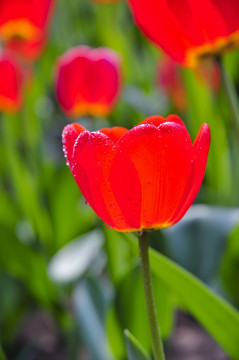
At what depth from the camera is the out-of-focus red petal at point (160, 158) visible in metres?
0.34

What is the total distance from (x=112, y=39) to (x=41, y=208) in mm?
700

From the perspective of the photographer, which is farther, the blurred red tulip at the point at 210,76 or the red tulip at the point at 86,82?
the blurred red tulip at the point at 210,76

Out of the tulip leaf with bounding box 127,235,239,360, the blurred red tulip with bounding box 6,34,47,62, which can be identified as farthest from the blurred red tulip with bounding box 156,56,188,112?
the tulip leaf with bounding box 127,235,239,360

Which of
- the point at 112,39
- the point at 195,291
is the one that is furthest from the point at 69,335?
the point at 112,39

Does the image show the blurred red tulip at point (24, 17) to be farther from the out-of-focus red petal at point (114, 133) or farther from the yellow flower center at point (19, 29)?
the out-of-focus red petal at point (114, 133)

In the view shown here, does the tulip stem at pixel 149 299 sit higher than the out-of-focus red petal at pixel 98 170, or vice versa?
the out-of-focus red petal at pixel 98 170

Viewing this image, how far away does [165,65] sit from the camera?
1377 mm

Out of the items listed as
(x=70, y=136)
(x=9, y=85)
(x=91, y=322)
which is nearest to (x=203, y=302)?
(x=70, y=136)

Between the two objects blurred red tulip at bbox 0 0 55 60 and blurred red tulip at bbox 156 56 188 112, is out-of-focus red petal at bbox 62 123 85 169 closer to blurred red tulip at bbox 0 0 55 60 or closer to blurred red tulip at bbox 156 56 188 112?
blurred red tulip at bbox 0 0 55 60

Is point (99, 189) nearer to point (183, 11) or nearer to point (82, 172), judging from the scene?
point (82, 172)

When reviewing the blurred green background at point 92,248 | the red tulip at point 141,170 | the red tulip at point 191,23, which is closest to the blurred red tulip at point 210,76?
the blurred green background at point 92,248

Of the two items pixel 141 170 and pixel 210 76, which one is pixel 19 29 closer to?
pixel 210 76

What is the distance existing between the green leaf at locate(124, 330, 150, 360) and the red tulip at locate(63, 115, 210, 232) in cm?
9

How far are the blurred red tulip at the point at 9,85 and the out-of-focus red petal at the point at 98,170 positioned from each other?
2.32ft
